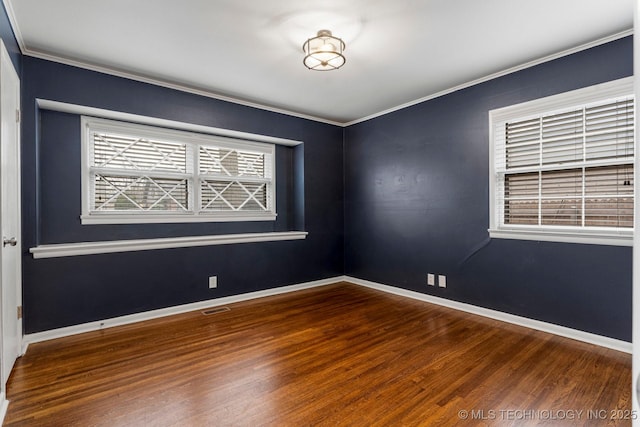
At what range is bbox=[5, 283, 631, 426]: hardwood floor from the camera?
181cm

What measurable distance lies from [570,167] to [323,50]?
7.74 feet

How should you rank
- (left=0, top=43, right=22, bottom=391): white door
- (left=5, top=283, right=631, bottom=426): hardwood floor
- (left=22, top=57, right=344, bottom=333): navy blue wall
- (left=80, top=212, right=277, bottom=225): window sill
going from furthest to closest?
(left=80, top=212, right=277, bottom=225): window sill < (left=22, top=57, right=344, bottom=333): navy blue wall < (left=0, top=43, right=22, bottom=391): white door < (left=5, top=283, right=631, bottom=426): hardwood floor

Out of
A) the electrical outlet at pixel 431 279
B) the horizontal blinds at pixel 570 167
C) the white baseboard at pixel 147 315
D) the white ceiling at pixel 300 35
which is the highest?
the white ceiling at pixel 300 35

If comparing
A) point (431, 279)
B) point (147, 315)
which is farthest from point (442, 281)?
point (147, 315)

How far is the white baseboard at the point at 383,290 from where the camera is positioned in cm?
274

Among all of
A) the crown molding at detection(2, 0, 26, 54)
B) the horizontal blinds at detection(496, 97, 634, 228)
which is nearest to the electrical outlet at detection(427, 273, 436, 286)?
the horizontal blinds at detection(496, 97, 634, 228)

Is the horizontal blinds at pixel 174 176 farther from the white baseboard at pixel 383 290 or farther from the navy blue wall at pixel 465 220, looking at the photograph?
the navy blue wall at pixel 465 220

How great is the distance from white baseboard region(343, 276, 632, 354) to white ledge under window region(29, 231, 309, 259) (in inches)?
68.2

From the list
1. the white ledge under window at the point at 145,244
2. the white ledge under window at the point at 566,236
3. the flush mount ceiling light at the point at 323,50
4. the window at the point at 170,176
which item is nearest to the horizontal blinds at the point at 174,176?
the window at the point at 170,176

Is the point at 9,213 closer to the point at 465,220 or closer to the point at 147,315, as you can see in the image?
the point at 147,315

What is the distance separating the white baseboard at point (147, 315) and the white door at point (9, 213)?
0.30 m

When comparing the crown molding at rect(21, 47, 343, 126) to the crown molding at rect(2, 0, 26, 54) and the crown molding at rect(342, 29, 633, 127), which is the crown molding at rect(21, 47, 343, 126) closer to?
the crown molding at rect(2, 0, 26, 54)

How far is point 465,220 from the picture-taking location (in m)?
3.61

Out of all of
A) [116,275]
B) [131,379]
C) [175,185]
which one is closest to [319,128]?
[175,185]
